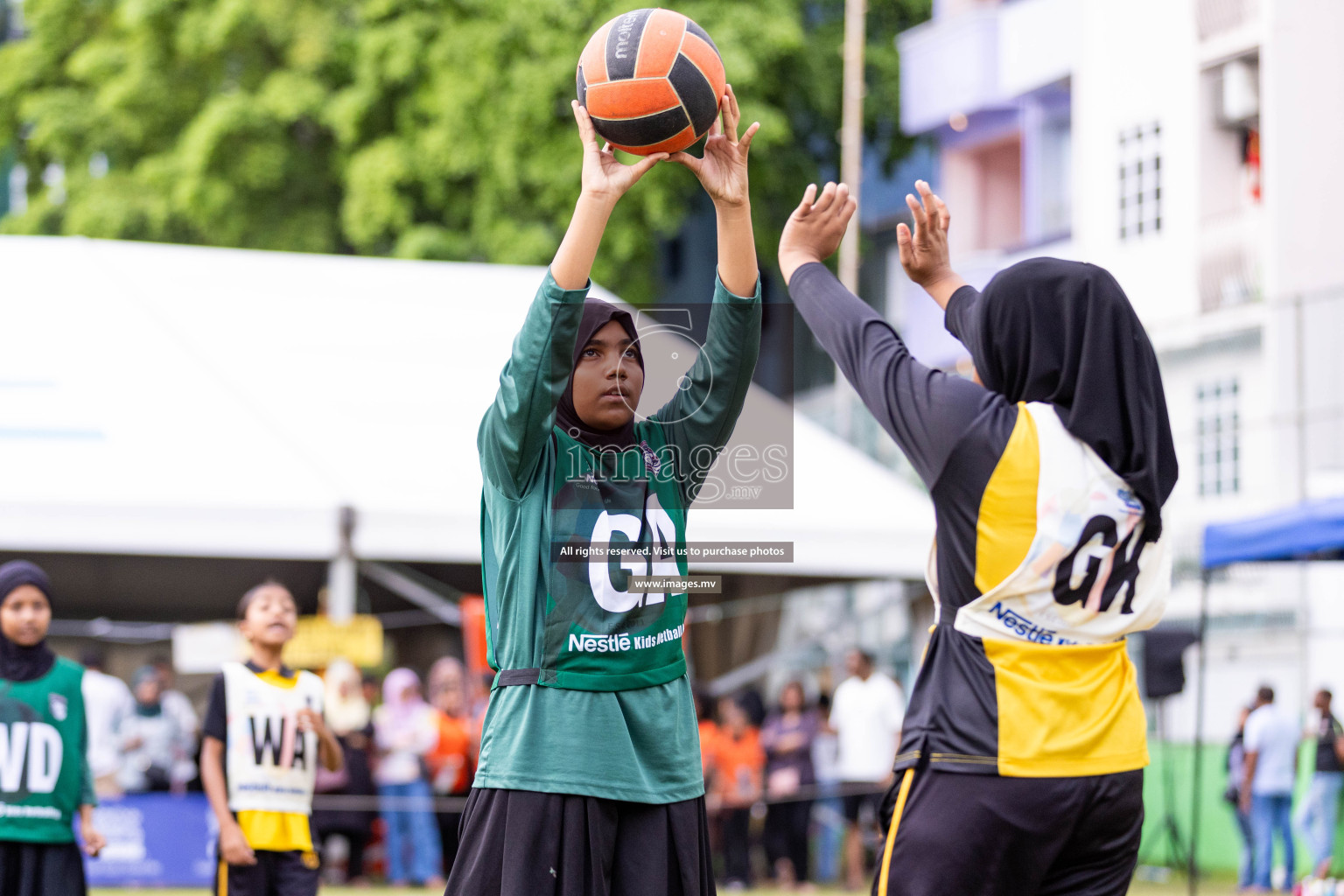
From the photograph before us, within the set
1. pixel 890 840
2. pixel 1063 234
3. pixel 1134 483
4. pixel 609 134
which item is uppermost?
pixel 1063 234

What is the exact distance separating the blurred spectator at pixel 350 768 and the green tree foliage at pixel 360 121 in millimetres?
8123

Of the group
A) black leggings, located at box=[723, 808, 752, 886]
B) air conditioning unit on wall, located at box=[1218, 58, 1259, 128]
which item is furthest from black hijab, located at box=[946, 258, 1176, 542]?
air conditioning unit on wall, located at box=[1218, 58, 1259, 128]

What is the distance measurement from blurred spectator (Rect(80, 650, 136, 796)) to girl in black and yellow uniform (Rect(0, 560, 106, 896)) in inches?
245

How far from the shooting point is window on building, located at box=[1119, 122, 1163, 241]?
20562 mm

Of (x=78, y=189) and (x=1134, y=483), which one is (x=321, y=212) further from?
(x=1134, y=483)

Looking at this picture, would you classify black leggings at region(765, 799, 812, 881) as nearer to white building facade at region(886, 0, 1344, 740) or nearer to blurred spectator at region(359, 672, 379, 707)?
blurred spectator at region(359, 672, 379, 707)

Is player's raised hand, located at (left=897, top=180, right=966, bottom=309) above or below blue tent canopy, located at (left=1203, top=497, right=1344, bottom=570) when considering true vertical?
above

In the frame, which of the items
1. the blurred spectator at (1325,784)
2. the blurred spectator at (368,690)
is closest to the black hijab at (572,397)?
the blurred spectator at (1325,784)

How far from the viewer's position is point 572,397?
4121 mm

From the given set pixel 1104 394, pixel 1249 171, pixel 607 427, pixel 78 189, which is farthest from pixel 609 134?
pixel 78 189

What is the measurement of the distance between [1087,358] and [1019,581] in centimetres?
46

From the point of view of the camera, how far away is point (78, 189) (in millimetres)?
23469

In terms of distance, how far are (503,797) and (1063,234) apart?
19548mm

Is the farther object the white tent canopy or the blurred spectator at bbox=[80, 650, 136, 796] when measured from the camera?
the blurred spectator at bbox=[80, 650, 136, 796]
